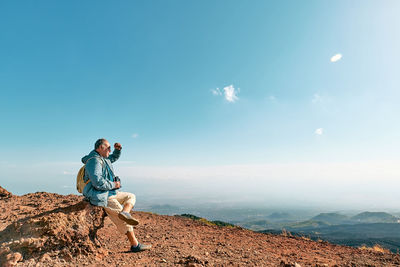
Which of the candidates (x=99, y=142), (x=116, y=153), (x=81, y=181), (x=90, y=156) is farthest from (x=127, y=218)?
(x=116, y=153)

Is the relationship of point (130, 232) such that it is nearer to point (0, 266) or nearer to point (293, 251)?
point (0, 266)

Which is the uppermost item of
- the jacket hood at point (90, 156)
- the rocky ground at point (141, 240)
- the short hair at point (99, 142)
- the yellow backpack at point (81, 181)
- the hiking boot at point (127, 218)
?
the short hair at point (99, 142)

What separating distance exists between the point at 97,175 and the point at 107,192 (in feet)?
2.09

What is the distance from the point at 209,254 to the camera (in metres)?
6.36

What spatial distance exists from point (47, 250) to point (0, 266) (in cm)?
76

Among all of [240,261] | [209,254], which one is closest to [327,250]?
[240,261]

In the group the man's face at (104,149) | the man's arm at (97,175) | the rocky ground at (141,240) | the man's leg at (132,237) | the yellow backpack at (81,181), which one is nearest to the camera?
the rocky ground at (141,240)

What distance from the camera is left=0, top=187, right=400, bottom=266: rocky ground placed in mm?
4684

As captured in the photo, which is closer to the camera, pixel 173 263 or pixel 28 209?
pixel 173 263

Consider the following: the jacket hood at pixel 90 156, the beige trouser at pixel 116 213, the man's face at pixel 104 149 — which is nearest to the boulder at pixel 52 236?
the beige trouser at pixel 116 213

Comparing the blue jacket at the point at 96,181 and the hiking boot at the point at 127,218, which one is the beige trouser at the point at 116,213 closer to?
the blue jacket at the point at 96,181

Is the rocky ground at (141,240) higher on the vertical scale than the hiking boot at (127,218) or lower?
lower

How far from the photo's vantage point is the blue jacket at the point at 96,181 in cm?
513

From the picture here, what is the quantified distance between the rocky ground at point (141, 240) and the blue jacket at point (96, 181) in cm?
57
